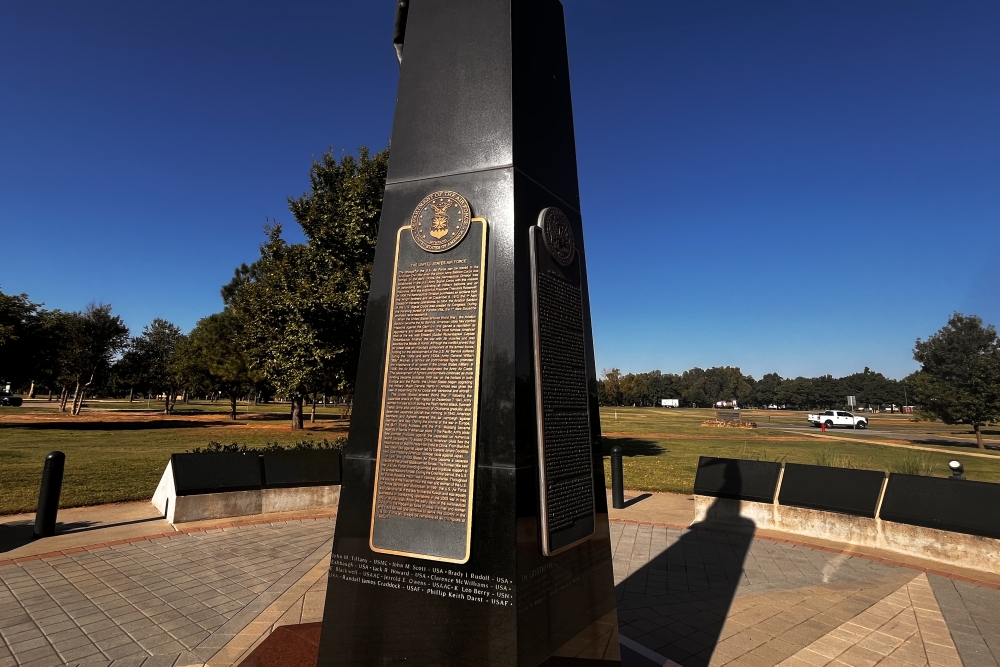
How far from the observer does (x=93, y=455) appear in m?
18.5

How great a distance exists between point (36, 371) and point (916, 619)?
43465mm

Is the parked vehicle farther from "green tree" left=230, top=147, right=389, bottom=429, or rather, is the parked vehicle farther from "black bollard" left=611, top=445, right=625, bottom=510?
"black bollard" left=611, top=445, right=625, bottom=510

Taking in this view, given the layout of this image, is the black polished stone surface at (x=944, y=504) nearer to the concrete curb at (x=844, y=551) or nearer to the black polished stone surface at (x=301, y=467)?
the concrete curb at (x=844, y=551)

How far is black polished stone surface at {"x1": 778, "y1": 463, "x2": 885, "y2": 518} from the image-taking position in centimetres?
886

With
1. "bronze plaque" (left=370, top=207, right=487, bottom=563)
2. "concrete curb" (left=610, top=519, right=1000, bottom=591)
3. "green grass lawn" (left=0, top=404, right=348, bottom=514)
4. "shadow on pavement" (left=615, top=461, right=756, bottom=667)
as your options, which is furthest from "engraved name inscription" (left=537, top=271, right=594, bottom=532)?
"green grass lawn" (left=0, top=404, right=348, bottom=514)

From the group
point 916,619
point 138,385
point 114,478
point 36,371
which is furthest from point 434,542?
point 138,385

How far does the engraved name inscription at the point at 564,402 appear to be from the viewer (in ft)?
12.9

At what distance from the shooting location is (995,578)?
721cm

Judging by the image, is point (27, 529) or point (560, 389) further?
point (27, 529)

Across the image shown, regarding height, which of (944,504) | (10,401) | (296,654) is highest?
(10,401)

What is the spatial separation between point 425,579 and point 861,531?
337 inches

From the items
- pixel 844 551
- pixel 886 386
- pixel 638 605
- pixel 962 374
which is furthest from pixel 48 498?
pixel 886 386

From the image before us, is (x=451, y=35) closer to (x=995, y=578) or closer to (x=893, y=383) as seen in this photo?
(x=995, y=578)

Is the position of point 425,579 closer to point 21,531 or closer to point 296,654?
point 296,654
